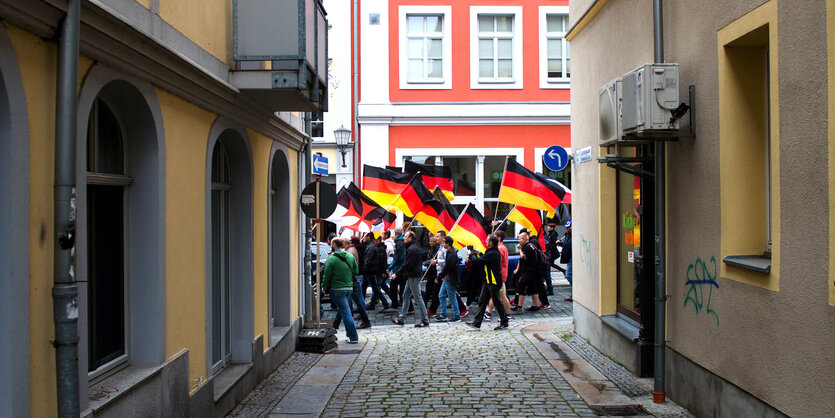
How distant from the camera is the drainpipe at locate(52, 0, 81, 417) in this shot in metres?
4.18

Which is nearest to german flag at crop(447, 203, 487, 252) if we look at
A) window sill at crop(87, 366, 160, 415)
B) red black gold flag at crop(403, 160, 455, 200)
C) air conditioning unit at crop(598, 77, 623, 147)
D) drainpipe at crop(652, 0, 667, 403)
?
red black gold flag at crop(403, 160, 455, 200)

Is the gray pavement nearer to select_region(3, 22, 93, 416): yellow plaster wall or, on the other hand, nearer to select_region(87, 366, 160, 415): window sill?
select_region(87, 366, 160, 415): window sill

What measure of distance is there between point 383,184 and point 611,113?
10.3 meters

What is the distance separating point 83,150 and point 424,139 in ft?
71.3

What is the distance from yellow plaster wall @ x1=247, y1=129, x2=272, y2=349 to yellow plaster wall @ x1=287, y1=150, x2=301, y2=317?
150 cm

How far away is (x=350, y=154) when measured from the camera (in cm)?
2636

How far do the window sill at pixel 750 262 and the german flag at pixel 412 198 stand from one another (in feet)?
35.5

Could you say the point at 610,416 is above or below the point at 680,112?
below

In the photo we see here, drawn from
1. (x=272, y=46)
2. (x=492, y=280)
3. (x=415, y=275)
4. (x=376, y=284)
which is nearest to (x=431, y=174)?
(x=376, y=284)

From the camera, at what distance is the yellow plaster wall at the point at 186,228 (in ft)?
20.9

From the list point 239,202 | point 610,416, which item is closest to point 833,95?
point 610,416

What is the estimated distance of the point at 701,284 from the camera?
717 cm

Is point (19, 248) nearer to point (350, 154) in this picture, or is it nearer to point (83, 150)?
point (83, 150)

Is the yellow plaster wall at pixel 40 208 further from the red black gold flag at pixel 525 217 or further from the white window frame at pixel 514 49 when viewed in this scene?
the white window frame at pixel 514 49
